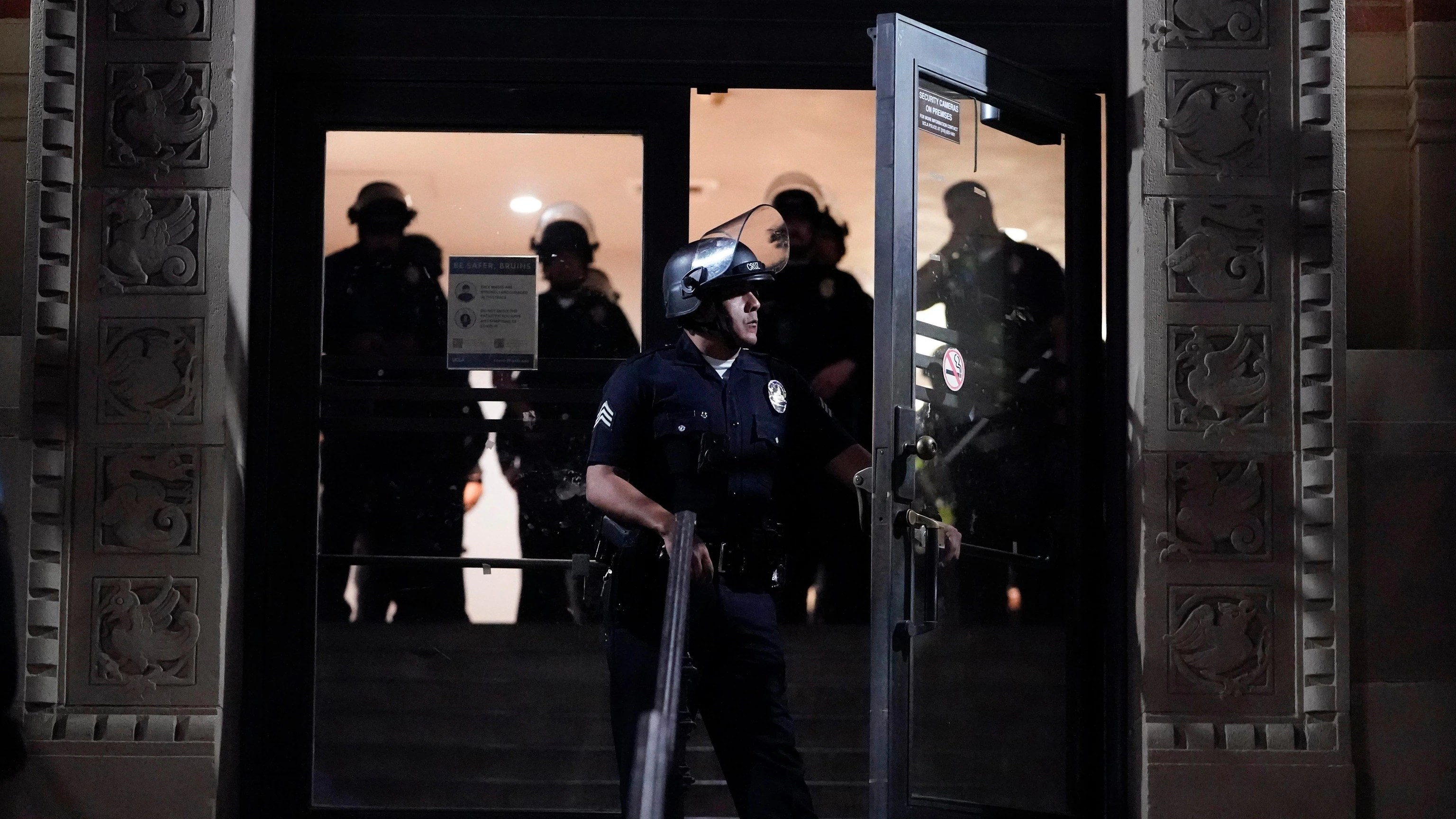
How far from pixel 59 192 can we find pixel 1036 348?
3.42 metres

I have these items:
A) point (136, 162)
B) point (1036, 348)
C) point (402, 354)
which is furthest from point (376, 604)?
point (1036, 348)

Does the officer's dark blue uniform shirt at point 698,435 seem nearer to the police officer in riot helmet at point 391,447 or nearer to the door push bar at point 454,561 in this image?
the door push bar at point 454,561

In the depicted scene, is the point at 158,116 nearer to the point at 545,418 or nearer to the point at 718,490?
the point at 545,418

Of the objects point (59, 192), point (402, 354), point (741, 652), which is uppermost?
point (59, 192)

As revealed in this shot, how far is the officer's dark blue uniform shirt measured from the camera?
493 cm

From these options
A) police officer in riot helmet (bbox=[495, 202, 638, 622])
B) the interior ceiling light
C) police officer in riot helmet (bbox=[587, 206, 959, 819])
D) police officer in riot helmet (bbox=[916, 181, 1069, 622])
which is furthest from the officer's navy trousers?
the interior ceiling light

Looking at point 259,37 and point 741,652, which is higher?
point 259,37

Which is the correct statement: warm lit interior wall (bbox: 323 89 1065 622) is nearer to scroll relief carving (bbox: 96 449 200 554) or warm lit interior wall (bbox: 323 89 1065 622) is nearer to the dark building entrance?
the dark building entrance

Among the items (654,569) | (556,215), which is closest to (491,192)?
(556,215)

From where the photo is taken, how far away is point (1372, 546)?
18.2 ft

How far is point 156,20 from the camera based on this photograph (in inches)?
219

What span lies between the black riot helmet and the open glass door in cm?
44

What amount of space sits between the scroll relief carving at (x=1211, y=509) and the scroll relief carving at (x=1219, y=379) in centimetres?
13

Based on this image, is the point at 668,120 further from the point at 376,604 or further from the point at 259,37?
the point at 376,604
